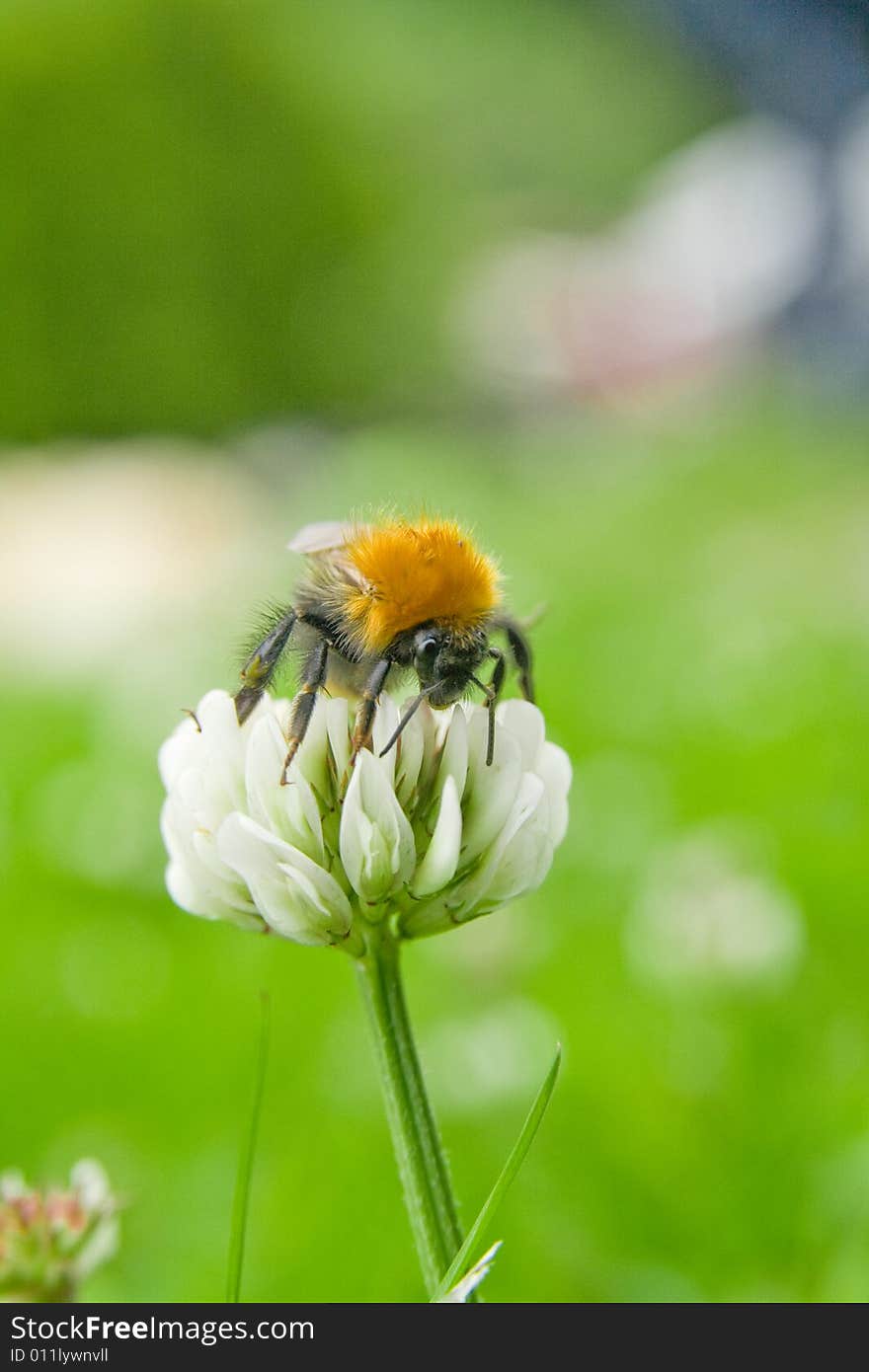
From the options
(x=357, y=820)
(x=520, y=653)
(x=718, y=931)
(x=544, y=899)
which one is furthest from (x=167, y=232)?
(x=357, y=820)

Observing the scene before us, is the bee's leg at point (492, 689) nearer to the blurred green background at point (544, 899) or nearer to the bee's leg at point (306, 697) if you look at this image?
the bee's leg at point (306, 697)

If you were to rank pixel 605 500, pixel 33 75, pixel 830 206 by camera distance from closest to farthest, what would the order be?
pixel 605 500 < pixel 830 206 < pixel 33 75

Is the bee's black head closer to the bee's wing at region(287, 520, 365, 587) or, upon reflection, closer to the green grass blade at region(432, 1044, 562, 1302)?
the bee's wing at region(287, 520, 365, 587)

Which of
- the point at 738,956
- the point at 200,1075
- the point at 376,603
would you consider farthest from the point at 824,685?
the point at 376,603

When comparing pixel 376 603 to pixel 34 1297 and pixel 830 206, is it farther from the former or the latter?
pixel 830 206

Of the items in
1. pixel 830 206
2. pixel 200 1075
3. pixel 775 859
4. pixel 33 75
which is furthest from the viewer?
pixel 33 75

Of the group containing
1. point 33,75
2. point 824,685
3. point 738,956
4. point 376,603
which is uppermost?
point 33,75

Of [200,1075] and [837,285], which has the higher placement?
[837,285]
